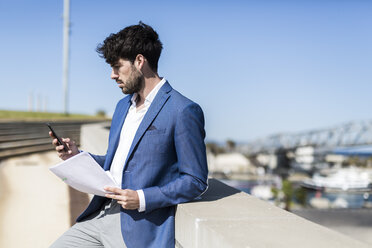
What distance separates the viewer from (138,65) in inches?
99.7

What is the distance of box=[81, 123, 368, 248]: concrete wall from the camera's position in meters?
1.77

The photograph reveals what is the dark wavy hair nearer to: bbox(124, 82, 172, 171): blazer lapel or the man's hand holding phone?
bbox(124, 82, 172, 171): blazer lapel

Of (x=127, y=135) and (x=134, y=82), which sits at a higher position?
(x=134, y=82)

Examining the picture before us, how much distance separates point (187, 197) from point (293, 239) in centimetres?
79

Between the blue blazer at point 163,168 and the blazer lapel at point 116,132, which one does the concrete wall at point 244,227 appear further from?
the blazer lapel at point 116,132

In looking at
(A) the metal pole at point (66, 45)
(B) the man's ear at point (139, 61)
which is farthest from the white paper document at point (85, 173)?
(A) the metal pole at point (66, 45)

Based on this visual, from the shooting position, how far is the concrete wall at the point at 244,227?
69.7 inches

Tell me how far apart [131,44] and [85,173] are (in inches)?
32.2

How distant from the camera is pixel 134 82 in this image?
257 centimetres

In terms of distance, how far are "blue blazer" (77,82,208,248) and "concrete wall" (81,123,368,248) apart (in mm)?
100

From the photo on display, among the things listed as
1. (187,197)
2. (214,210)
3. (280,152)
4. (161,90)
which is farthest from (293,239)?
(280,152)

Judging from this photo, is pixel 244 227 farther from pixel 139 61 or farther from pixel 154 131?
pixel 139 61

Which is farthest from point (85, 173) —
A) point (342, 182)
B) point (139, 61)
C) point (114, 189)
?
point (342, 182)

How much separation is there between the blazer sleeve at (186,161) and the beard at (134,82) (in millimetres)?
383
